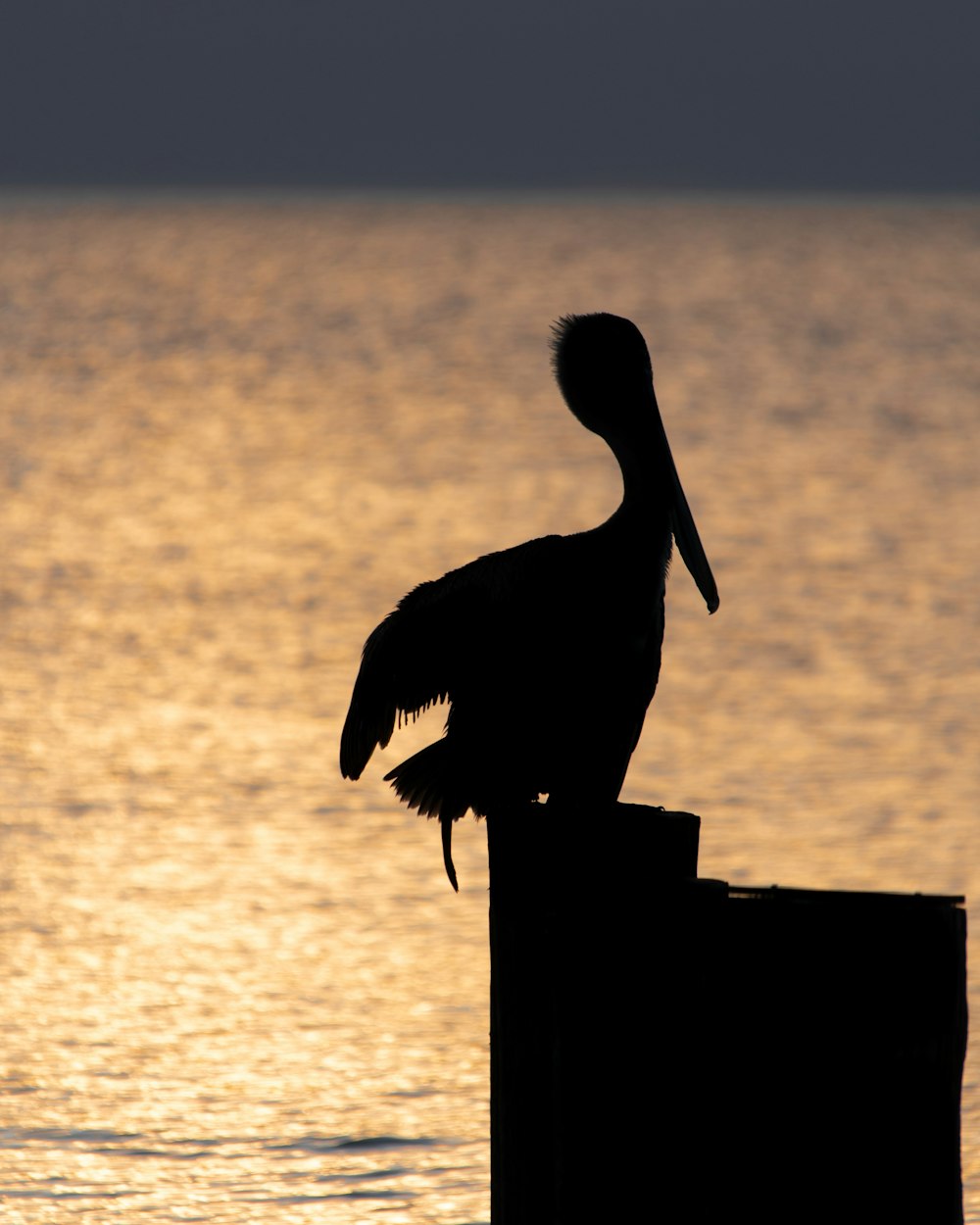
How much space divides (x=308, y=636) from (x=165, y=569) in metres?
3.23

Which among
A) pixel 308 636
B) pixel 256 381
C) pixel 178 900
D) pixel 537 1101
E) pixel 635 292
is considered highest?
pixel 635 292

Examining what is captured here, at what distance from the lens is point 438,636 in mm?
4594

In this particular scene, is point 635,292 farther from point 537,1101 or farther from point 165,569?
point 537,1101

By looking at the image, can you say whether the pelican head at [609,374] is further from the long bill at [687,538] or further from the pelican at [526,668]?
the pelican at [526,668]

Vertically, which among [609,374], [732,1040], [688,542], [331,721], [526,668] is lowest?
[732,1040]

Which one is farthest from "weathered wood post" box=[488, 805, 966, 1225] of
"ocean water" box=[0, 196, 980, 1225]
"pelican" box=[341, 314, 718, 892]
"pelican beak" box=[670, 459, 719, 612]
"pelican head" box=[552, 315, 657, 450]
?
"ocean water" box=[0, 196, 980, 1225]

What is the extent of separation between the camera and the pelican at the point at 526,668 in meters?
4.57

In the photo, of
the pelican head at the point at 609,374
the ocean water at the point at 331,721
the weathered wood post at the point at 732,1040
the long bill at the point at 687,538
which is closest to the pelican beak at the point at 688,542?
the long bill at the point at 687,538

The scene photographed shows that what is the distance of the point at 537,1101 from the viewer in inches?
147

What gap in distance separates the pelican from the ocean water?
1751 millimetres

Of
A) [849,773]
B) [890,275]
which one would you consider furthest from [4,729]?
[890,275]

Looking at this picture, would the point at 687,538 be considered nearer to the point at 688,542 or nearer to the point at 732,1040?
the point at 688,542

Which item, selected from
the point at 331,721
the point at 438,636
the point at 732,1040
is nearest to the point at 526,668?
the point at 438,636

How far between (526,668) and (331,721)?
6.85 meters
